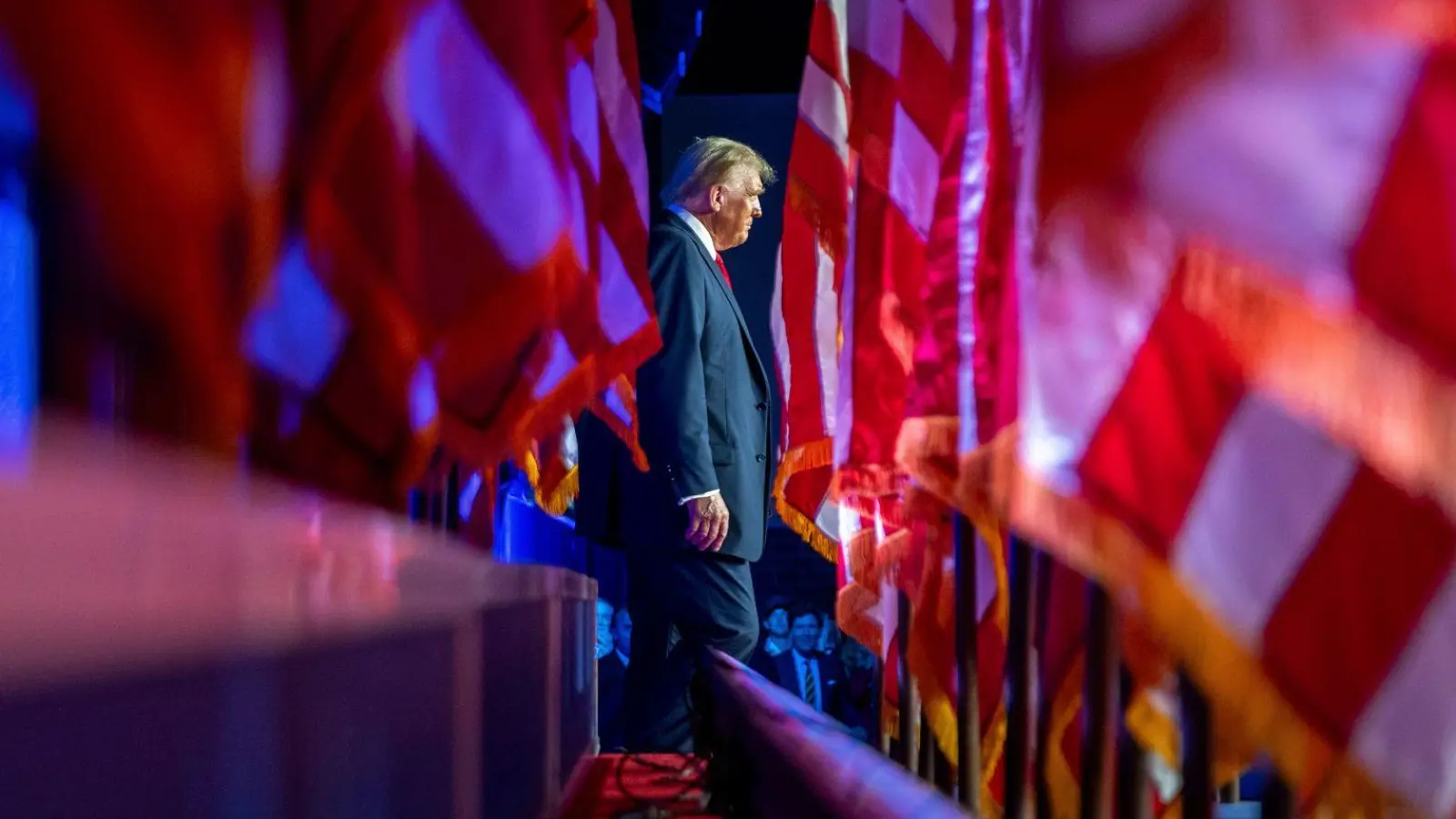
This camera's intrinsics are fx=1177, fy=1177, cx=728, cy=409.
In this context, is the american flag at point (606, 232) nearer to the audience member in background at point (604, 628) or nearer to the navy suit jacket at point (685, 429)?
the navy suit jacket at point (685, 429)

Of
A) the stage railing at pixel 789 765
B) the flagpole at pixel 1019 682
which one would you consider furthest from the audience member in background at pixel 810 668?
the flagpole at pixel 1019 682

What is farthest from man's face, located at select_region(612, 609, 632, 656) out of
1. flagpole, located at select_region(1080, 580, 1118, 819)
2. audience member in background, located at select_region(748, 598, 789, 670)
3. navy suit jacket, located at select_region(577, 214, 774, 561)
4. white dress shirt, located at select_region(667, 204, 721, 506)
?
flagpole, located at select_region(1080, 580, 1118, 819)

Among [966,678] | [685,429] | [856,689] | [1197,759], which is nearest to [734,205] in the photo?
[685,429]

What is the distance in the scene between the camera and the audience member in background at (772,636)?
159 inches

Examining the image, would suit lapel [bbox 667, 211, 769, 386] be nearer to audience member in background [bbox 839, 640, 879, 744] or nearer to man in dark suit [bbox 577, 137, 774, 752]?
man in dark suit [bbox 577, 137, 774, 752]

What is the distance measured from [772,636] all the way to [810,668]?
199mm

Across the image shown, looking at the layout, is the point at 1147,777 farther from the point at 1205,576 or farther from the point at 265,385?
the point at 265,385

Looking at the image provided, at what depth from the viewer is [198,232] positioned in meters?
0.47

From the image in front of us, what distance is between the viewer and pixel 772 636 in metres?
4.10

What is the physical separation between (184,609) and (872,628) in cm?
132

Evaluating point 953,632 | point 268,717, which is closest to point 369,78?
point 268,717

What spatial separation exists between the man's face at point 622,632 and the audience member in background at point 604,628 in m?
0.02

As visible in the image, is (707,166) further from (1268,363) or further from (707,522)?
(1268,363)

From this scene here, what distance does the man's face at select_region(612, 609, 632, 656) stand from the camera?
374 centimetres
